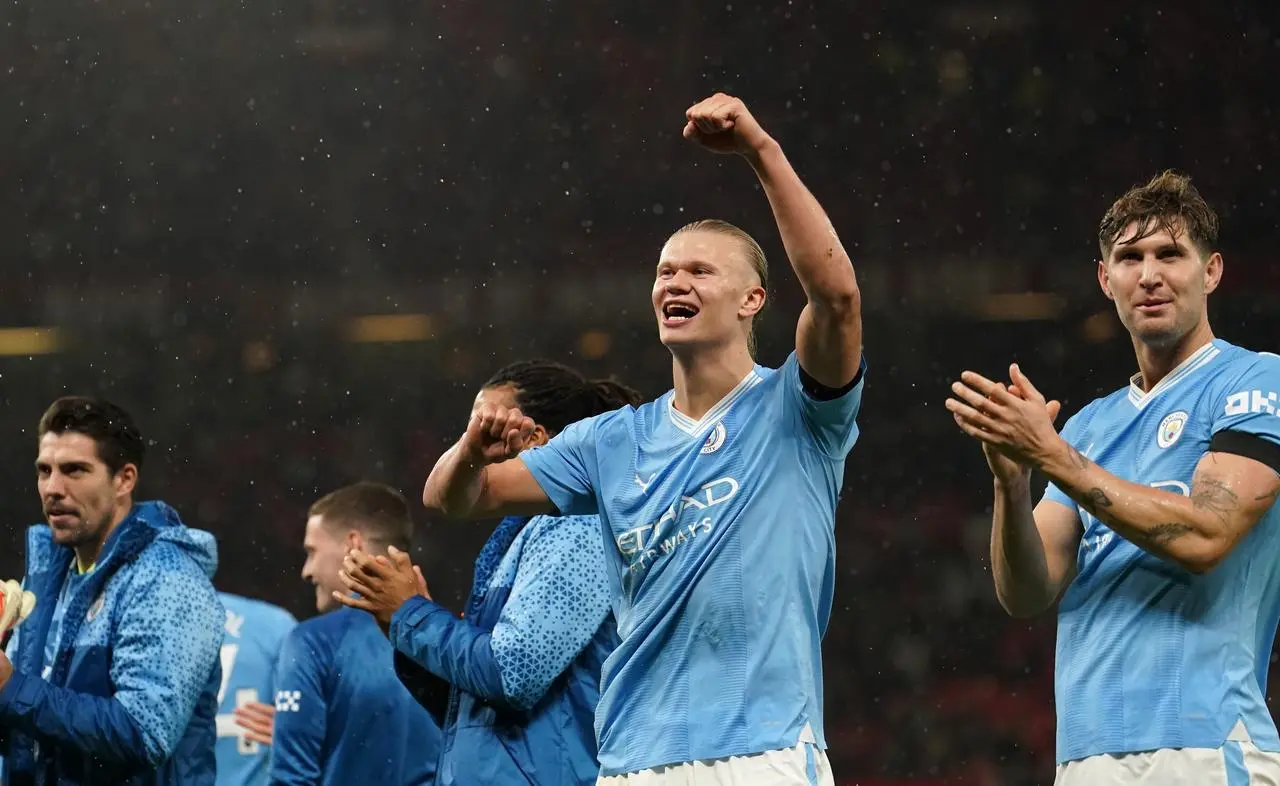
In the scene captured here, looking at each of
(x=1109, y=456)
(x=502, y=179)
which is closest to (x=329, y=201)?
(x=502, y=179)

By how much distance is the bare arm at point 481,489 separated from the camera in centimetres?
278

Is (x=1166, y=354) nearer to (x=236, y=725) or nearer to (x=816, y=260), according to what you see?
(x=816, y=260)

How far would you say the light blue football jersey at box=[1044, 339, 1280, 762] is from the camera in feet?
8.22

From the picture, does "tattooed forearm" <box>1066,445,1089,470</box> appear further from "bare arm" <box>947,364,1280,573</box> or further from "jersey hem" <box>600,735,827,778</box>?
"jersey hem" <box>600,735,827,778</box>

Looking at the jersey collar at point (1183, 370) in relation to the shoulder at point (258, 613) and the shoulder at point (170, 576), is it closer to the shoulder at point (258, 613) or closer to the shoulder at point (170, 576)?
the shoulder at point (170, 576)

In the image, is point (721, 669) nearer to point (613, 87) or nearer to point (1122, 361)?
point (1122, 361)

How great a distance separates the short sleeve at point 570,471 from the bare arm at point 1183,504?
0.86 metres

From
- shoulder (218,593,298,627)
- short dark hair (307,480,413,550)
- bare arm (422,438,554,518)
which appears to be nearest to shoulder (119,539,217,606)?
short dark hair (307,480,413,550)

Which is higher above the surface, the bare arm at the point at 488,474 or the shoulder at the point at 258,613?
the bare arm at the point at 488,474

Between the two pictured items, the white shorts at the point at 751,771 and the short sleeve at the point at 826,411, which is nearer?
the white shorts at the point at 751,771

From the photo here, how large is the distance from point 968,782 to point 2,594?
228 inches

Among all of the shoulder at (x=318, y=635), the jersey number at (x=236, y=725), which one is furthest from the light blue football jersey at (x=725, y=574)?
the jersey number at (x=236, y=725)

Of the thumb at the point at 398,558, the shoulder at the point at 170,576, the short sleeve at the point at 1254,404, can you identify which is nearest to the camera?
the short sleeve at the point at 1254,404

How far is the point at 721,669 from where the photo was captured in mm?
2529
